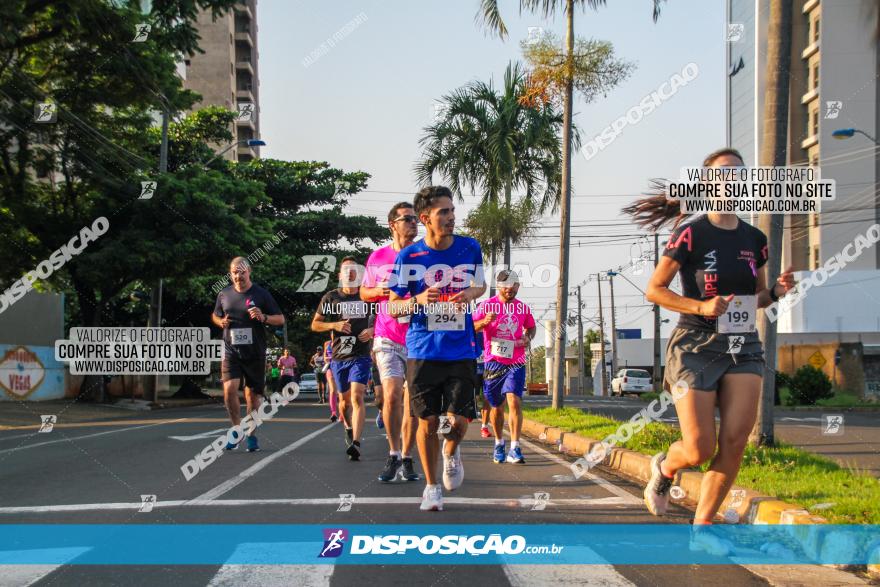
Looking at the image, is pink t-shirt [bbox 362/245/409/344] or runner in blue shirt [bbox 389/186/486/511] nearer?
runner in blue shirt [bbox 389/186/486/511]

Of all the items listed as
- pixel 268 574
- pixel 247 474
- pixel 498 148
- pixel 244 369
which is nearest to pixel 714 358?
pixel 268 574

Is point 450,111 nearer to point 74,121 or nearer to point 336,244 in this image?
point 74,121

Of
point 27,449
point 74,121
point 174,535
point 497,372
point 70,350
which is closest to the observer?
point 174,535

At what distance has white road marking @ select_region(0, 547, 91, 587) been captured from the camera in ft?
14.5

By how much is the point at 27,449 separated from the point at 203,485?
513cm

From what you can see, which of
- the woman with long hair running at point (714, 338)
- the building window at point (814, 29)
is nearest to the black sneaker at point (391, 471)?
the woman with long hair running at point (714, 338)

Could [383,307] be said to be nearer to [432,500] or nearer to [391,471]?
[391,471]

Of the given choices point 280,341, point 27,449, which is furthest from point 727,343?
point 280,341

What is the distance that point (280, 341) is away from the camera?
63.0m

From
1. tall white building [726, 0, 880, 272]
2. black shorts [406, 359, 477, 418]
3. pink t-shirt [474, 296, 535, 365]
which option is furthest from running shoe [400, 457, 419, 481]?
tall white building [726, 0, 880, 272]

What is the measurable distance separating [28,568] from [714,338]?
3690 mm

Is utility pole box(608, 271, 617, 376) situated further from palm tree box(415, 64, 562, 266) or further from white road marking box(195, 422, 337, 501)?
white road marking box(195, 422, 337, 501)

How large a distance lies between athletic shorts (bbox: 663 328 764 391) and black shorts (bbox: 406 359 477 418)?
1.61 metres

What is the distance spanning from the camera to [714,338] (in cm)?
500
